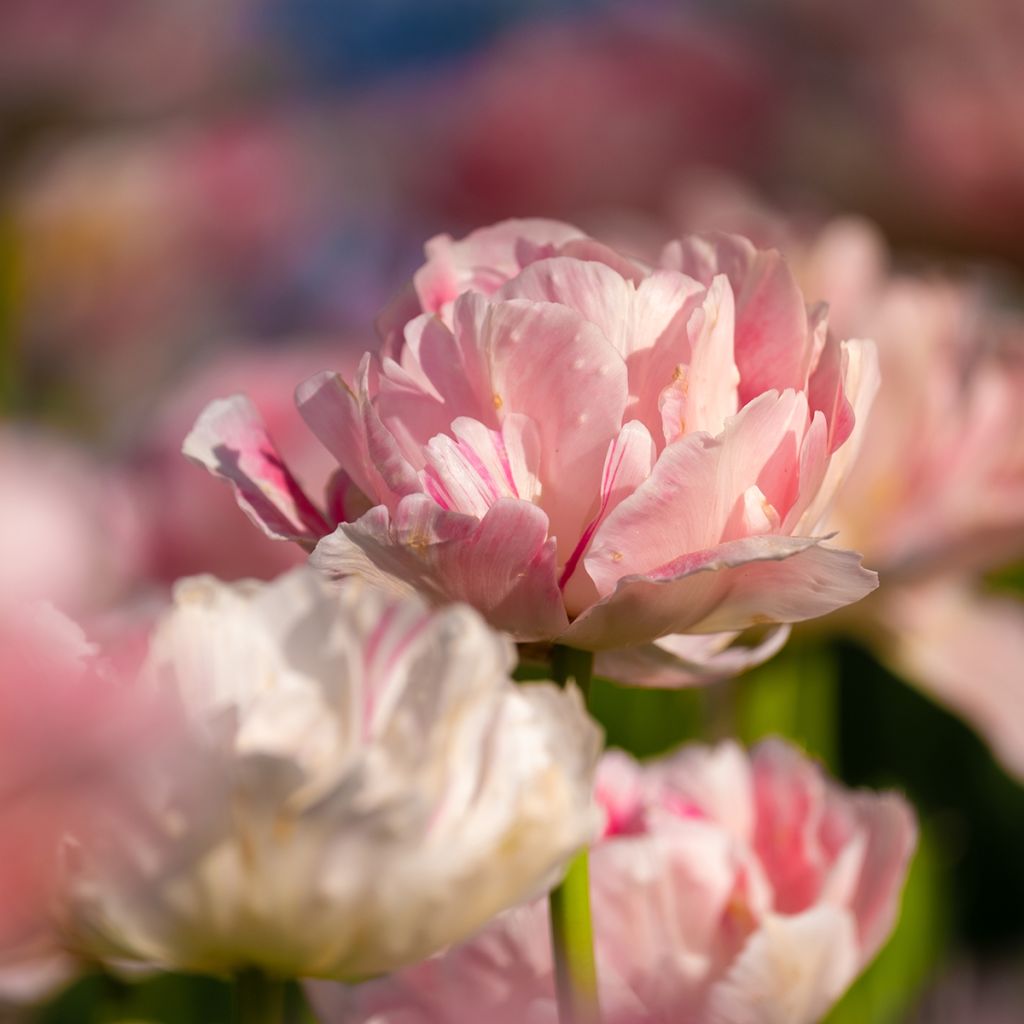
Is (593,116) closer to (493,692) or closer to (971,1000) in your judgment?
(971,1000)

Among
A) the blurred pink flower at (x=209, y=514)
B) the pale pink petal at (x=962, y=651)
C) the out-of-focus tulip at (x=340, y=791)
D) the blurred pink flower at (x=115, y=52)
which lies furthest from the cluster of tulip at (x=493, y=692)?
the blurred pink flower at (x=115, y=52)

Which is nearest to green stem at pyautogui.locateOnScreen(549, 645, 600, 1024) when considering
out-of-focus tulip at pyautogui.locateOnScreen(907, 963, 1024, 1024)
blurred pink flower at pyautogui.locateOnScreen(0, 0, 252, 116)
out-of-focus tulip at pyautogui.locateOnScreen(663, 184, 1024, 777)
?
out-of-focus tulip at pyautogui.locateOnScreen(907, 963, 1024, 1024)

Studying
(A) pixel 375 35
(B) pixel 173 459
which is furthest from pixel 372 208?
(B) pixel 173 459

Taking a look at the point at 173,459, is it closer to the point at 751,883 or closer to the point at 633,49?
the point at 751,883

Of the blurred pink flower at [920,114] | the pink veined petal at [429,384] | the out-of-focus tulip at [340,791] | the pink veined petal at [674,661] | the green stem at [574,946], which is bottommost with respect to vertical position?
the blurred pink flower at [920,114]

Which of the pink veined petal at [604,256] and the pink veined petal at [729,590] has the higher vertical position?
the pink veined petal at [604,256]

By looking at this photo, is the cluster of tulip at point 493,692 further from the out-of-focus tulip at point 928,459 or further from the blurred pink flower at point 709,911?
the out-of-focus tulip at point 928,459

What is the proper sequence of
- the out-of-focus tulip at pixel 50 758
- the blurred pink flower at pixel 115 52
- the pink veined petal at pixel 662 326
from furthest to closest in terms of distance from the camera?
1. the blurred pink flower at pixel 115 52
2. the pink veined petal at pixel 662 326
3. the out-of-focus tulip at pixel 50 758

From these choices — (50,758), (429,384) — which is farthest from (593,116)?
(50,758)

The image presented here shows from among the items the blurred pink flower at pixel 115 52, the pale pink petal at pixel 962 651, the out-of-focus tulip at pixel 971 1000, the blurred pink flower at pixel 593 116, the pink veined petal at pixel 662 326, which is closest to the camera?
the pink veined petal at pixel 662 326
